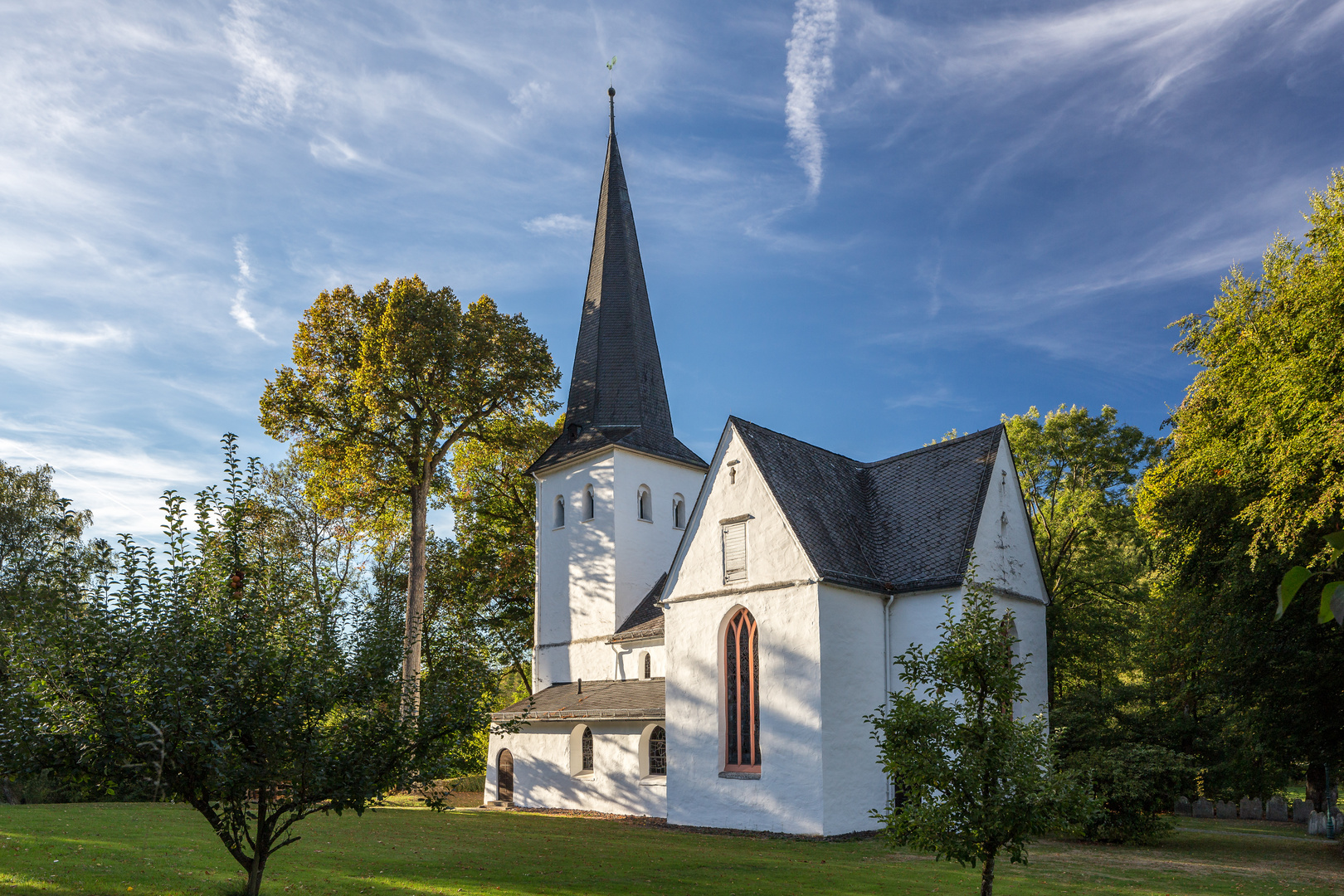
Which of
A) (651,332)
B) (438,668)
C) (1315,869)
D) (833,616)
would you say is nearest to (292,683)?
(438,668)

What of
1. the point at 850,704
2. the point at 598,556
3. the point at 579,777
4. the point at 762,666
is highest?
the point at 598,556

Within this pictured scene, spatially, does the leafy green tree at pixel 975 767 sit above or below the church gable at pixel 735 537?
below

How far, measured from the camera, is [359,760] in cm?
1010

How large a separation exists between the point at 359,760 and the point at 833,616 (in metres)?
14.6

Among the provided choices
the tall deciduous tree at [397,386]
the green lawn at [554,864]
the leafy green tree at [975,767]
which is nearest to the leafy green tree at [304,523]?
the tall deciduous tree at [397,386]

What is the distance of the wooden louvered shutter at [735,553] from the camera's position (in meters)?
24.5

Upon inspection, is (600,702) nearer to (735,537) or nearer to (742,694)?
(742,694)

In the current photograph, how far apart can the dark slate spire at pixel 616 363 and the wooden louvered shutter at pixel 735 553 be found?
968 centimetres

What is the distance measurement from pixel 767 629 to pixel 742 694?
1944 mm

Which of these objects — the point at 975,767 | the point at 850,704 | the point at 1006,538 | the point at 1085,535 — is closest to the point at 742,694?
the point at 850,704

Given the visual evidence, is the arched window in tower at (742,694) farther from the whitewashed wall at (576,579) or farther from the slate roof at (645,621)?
the whitewashed wall at (576,579)

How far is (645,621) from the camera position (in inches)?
1248

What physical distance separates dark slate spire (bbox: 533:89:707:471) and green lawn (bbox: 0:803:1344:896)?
52.4ft

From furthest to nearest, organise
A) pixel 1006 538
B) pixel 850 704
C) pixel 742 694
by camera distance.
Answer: pixel 1006 538 → pixel 742 694 → pixel 850 704
